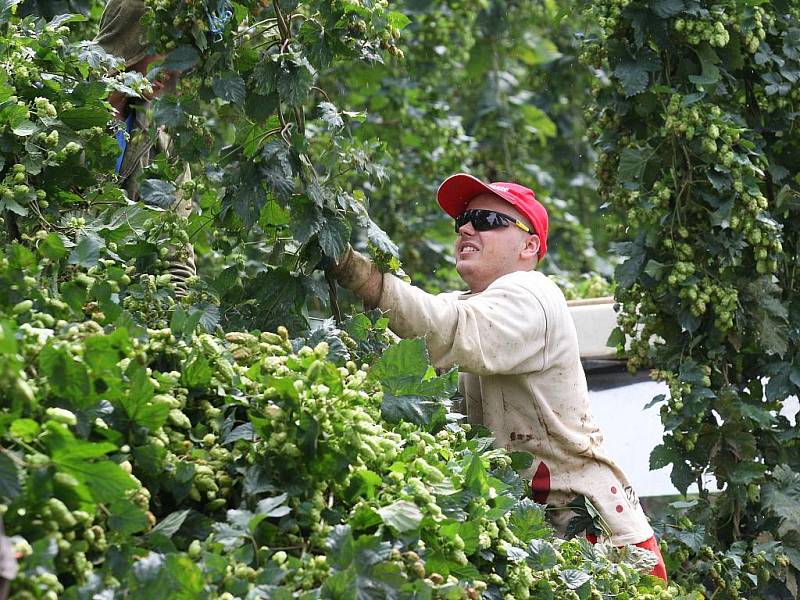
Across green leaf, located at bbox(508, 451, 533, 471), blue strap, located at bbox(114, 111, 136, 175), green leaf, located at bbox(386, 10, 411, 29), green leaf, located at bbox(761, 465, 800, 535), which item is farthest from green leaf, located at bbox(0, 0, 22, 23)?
green leaf, located at bbox(761, 465, 800, 535)

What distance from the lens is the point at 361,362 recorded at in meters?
3.07

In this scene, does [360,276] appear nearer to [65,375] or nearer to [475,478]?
[475,478]

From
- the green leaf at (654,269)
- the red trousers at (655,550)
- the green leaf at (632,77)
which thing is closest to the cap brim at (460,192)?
the green leaf at (654,269)

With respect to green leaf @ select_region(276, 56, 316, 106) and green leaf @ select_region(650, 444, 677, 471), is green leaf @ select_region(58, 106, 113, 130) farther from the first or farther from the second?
green leaf @ select_region(650, 444, 677, 471)

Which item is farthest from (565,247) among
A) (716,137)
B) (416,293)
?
(416,293)

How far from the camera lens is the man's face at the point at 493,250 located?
405 centimetres

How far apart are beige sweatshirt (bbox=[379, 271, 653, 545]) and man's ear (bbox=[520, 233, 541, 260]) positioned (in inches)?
9.4

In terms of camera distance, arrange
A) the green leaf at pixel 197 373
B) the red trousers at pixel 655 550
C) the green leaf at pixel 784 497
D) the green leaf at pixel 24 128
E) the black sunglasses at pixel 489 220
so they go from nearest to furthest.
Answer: the green leaf at pixel 197 373
the green leaf at pixel 24 128
the red trousers at pixel 655 550
the black sunglasses at pixel 489 220
the green leaf at pixel 784 497

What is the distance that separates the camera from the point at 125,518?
1945mm

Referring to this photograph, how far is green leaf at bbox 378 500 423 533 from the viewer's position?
2.14 m

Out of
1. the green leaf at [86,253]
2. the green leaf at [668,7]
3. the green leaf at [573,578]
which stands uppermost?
the green leaf at [668,7]

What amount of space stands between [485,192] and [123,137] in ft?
4.16

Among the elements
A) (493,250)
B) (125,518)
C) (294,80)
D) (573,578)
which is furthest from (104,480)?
(493,250)

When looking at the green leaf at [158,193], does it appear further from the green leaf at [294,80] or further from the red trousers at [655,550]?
the red trousers at [655,550]
